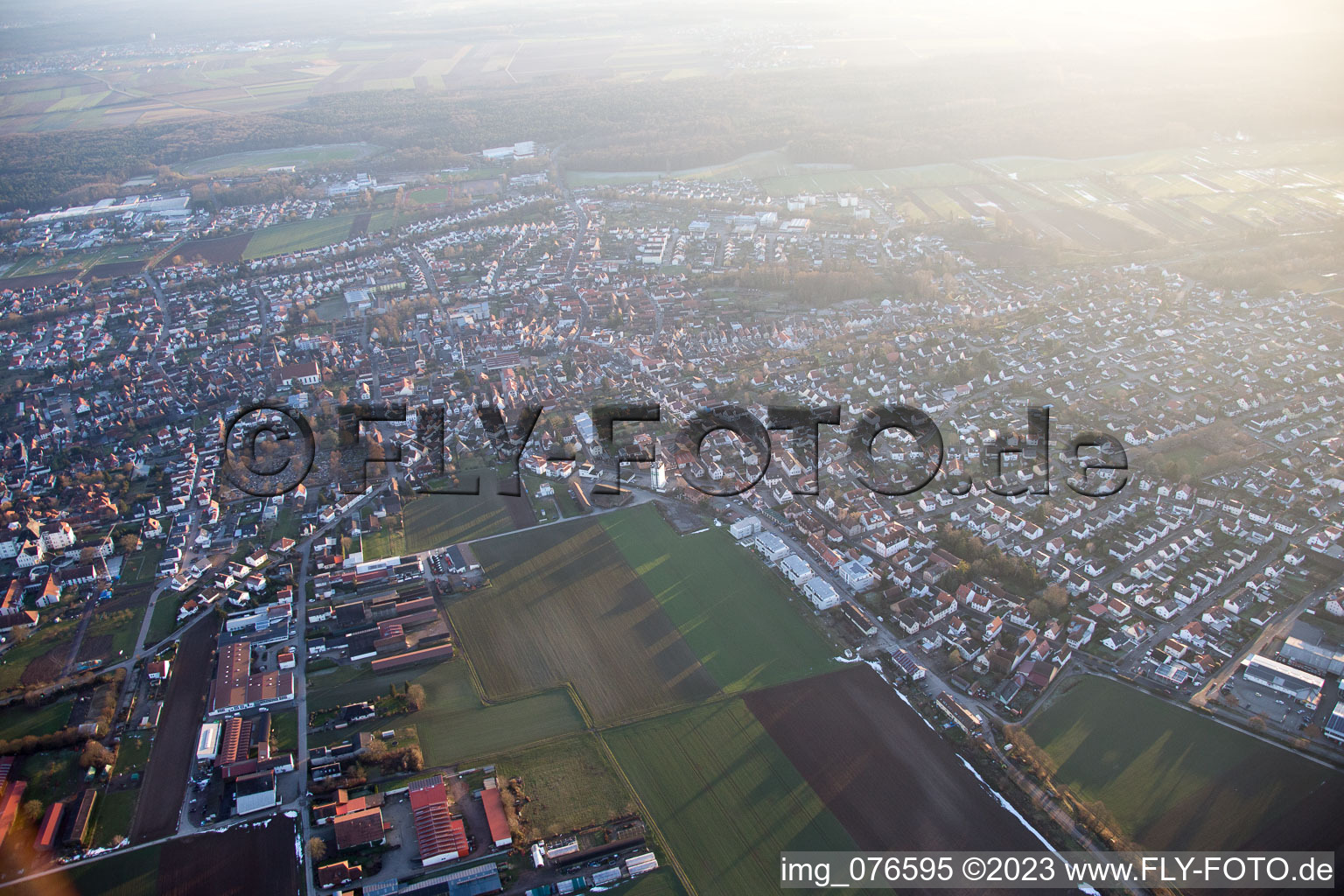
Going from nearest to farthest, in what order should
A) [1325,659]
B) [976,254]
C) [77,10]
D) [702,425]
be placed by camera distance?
1. [1325,659]
2. [702,425]
3. [976,254]
4. [77,10]

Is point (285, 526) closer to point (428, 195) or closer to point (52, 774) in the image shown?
point (52, 774)

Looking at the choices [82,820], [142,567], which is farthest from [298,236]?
[82,820]

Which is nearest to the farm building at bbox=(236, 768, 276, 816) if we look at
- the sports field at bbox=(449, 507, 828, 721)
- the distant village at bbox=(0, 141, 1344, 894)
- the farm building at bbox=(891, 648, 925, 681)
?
the distant village at bbox=(0, 141, 1344, 894)

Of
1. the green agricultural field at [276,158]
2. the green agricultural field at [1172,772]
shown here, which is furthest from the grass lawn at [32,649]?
the green agricultural field at [276,158]

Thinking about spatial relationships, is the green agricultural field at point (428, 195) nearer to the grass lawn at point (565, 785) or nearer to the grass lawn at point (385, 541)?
the grass lawn at point (385, 541)

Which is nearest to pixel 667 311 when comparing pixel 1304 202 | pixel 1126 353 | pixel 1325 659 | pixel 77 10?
pixel 1126 353

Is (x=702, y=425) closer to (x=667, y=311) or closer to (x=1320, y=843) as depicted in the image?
(x=667, y=311)
